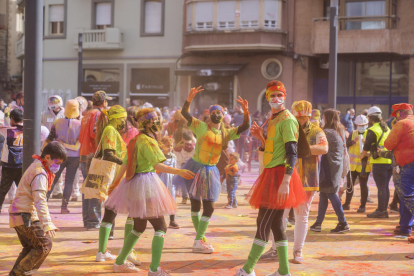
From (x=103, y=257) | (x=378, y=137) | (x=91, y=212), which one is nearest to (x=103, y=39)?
(x=378, y=137)

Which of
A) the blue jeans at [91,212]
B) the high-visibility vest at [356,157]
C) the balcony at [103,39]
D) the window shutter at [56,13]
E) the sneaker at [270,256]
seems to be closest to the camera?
the sneaker at [270,256]

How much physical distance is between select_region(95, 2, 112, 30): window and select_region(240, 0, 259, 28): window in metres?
7.95

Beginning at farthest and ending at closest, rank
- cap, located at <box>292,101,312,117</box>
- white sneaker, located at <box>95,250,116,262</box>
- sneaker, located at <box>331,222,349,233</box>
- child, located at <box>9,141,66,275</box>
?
sneaker, located at <box>331,222,349,233</box> < cap, located at <box>292,101,312,117</box> < white sneaker, located at <box>95,250,116,262</box> < child, located at <box>9,141,66,275</box>

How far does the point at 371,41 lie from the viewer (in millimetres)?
26000

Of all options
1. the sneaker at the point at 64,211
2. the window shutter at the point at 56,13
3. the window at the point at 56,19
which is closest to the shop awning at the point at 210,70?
the window at the point at 56,19

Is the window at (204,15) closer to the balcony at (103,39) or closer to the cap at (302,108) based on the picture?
the balcony at (103,39)

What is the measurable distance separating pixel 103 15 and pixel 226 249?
26.3 metres

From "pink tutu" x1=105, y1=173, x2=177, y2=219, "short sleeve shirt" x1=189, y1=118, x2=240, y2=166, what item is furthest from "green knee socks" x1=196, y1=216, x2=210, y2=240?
"pink tutu" x1=105, y1=173, x2=177, y2=219

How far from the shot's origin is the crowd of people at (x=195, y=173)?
209 inches

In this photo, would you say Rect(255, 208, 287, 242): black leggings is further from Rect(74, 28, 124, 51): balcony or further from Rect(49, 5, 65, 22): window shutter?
Rect(49, 5, 65, 22): window shutter

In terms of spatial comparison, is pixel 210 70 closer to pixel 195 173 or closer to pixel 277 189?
pixel 195 173

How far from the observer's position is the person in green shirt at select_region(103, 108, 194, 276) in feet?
18.5

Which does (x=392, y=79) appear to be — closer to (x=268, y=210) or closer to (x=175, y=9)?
(x=175, y=9)

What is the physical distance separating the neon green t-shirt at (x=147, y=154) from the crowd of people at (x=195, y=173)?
11mm
